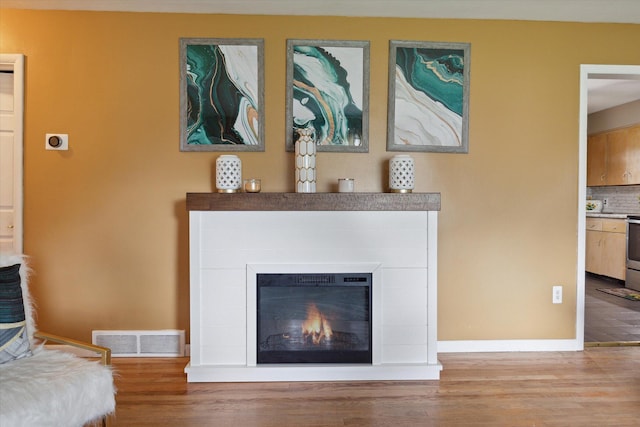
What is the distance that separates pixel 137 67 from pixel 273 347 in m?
2.10

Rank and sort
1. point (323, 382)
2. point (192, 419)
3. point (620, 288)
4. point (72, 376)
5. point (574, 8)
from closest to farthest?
point (72, 376), point (192, 419), point (323, 382), point (574, 8), point (620, 288)

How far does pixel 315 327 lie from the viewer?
103 inches

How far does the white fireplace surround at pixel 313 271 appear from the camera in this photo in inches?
99.6

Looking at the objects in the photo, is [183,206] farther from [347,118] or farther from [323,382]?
[323,382]

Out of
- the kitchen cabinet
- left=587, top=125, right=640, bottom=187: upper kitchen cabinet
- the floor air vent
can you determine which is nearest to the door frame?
the floor air vent

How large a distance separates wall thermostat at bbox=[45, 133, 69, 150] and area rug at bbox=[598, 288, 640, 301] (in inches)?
226

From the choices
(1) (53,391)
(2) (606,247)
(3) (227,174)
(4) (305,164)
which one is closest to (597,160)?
(2) (606,247)

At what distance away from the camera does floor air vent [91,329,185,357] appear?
114 inches

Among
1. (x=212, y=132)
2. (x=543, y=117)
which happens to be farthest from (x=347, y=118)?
(x=543, y=117)

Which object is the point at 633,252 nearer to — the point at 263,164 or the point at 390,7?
the point at 390,7

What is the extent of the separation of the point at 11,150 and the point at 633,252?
662 cm

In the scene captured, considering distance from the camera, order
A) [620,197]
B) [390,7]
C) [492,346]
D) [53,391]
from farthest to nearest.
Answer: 1. [620,197]
2. [492,346]
3. [390,7]
4. [53,391]

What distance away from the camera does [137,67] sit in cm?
286

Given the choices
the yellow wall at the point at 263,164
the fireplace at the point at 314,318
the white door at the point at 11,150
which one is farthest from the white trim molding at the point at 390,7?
the fireplace at the point at 314,318
